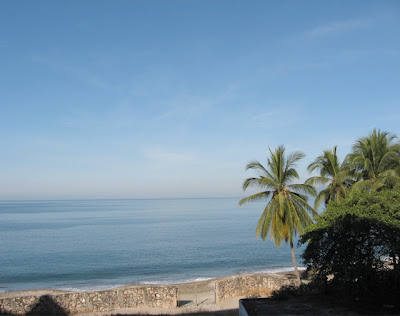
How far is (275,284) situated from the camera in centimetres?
1911

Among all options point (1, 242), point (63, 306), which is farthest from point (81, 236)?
point (63, 306)

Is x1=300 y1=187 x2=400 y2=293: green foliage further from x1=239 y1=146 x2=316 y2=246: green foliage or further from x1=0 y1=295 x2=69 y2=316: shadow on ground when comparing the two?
x1=0 y1=295 x2=69 y2=316: shadow on ground

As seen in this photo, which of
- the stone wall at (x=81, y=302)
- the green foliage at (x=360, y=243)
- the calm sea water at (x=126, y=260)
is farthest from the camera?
the calm sea water at (x=126, y=260)

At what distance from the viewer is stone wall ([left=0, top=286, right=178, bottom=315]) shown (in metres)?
16.7

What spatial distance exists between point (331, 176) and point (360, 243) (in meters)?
11.1

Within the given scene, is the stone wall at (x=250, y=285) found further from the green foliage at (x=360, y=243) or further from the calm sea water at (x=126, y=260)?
the calm sea water at (x=126, y=260)

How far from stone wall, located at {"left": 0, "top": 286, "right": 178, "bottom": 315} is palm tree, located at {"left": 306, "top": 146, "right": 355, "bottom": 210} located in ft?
40.3

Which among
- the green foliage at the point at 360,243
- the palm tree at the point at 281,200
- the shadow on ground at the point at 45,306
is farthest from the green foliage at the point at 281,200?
the shadow on ground at the point at 45,306

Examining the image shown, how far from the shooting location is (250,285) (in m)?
19.2

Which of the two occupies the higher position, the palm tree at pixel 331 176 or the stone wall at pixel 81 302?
the palm tree at pixel 331 176

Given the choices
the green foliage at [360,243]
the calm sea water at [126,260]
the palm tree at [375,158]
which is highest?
the palm tree at [375,158]

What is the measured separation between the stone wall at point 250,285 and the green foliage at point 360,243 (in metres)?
8.15

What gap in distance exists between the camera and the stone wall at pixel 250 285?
1859 cm

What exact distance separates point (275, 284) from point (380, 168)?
10.1 m
